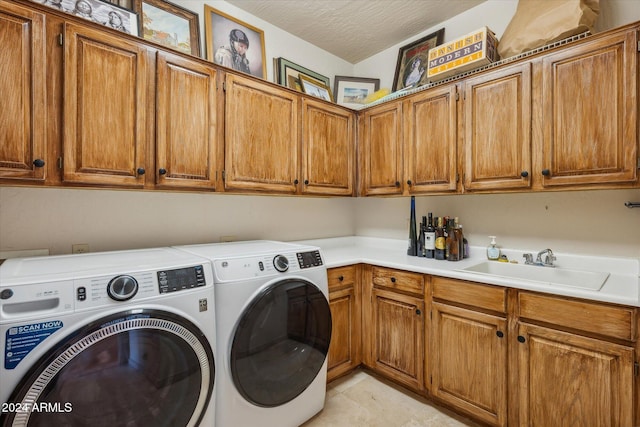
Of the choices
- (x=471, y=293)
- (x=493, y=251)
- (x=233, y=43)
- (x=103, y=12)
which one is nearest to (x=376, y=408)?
(x=471, y=293)

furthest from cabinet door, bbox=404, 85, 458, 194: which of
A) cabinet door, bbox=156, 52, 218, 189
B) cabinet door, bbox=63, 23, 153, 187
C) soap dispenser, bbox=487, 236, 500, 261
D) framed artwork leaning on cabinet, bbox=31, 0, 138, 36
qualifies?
framed artwork leaning on cabinet, bbox=31, 0, 138, 36

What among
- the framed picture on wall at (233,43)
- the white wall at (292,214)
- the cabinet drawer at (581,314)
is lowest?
the cabinet drawer at (581,314)

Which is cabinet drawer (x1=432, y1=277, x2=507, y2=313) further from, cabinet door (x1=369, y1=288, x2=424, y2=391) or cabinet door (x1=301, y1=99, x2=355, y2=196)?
cabinet door (x1=301, y1=99, x2=355, y2=196)

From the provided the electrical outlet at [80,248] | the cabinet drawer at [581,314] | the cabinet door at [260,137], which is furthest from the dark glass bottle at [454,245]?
the electrical outlet at [80,248]

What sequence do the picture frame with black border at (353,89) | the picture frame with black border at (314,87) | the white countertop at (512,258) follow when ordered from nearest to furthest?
1. the white countertop at (512,258)
2. the picture frame with black border at (314,87)
3. the picture frame with black border at (353,89)

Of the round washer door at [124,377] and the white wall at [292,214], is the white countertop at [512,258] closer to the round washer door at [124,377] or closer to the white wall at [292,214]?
the white wall at [292,214]

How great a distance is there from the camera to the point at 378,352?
2203 mm

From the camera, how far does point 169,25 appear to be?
1959mm

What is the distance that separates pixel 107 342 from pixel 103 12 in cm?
171

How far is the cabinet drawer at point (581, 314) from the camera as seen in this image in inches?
50.6

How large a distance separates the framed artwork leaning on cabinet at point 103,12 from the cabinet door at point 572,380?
8.58ft

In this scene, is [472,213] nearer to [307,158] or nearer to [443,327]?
[443,327]

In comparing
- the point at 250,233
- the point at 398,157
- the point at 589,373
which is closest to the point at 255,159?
the point at 250,233

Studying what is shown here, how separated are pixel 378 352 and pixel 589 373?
1.18 meters
